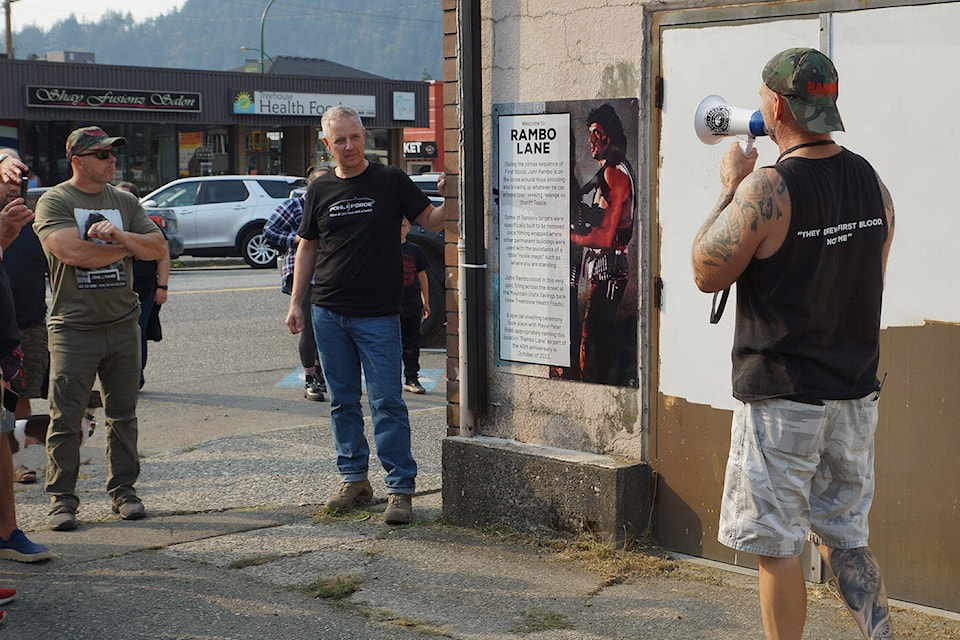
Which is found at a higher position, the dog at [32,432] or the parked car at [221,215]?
the parked car at [221,215]

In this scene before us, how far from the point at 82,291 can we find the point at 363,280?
4.62 ft

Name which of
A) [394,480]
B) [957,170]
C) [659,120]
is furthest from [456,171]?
[957,170]

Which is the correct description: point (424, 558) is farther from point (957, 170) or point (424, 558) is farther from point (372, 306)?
point (957, 170)

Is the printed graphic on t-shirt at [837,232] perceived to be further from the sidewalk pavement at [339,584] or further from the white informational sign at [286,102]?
the white informational sign at [286,102]

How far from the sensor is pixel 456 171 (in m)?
5.99

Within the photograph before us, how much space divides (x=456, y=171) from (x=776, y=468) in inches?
108

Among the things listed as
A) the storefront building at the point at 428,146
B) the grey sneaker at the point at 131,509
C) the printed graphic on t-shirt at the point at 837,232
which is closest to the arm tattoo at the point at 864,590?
the printed graphic on t-shirt at the point at 837,232

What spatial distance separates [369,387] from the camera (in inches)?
242

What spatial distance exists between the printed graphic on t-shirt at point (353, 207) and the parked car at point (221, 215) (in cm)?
1752

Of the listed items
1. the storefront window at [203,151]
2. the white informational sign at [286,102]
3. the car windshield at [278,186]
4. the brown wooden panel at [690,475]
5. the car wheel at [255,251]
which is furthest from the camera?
the white informational sign at [286,102]

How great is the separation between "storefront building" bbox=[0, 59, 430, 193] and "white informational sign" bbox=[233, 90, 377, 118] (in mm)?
30

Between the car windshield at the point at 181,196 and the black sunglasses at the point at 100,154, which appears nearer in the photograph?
the black sunglasses at the point at 100,154

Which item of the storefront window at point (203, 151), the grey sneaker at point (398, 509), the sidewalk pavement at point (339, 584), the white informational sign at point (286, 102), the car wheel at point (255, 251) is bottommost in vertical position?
the sidewalk pavement at point (339, 584)

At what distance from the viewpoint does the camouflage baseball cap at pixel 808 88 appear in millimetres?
3656
